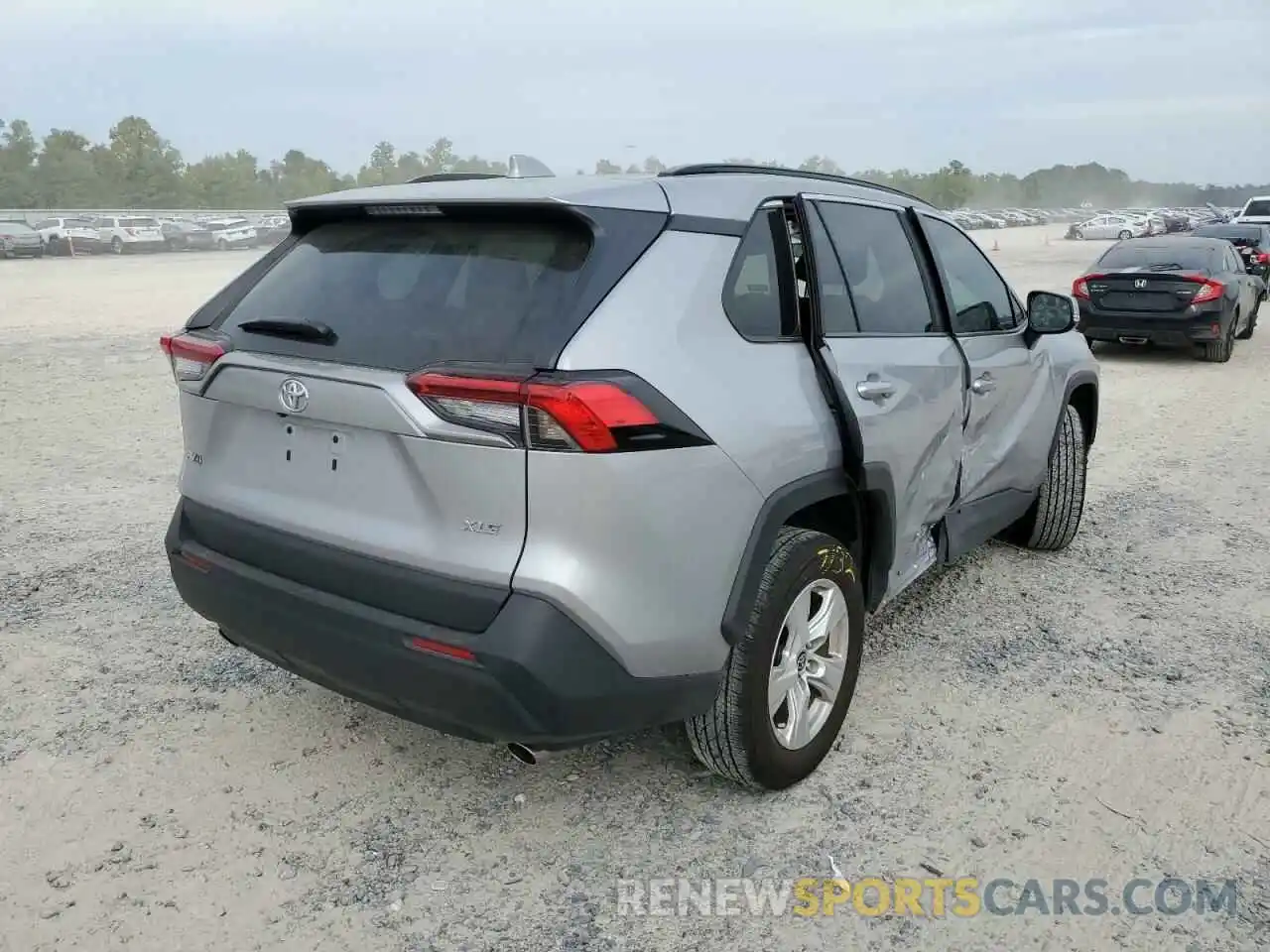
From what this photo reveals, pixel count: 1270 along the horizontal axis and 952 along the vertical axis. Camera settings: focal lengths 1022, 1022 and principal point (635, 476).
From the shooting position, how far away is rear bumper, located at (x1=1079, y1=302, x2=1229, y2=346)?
38.0ft

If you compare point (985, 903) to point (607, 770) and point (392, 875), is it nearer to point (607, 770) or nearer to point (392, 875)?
point (607, 770)

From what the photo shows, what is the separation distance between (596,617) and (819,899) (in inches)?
39.2

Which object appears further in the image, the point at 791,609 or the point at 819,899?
the point at 791,609

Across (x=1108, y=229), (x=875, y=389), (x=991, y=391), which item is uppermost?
(x=1108, y=229)

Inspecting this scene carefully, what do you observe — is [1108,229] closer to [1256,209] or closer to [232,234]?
[1256,209]

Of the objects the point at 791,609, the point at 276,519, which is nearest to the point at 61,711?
the point at 276,519

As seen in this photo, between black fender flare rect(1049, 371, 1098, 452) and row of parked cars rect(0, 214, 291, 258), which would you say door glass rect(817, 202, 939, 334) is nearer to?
black fender flare rect(1049, 371, 1098, 452)

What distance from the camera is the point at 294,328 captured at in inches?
108

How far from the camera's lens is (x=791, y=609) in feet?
9.66

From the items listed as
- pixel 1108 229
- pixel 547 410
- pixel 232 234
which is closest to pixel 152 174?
pixel 232 234

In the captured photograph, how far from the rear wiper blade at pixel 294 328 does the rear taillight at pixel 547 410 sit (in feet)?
1.48

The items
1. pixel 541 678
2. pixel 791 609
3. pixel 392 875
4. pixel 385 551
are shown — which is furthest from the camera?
pixel 791 609

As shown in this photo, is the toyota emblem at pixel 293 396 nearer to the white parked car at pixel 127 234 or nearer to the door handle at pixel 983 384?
the door handle at pixel 983 384

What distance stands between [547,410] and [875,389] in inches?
52.7
